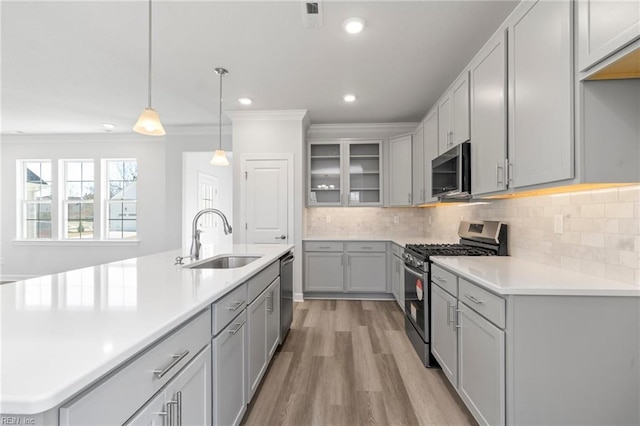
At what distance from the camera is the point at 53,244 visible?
5.88 meters

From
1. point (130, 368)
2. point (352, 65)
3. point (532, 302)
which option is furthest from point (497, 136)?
point (130, 368)

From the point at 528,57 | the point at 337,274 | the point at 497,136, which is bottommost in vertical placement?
the point at 337,274

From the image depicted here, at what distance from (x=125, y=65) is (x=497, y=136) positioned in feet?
11.3

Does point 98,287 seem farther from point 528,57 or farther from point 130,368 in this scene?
point 528,57

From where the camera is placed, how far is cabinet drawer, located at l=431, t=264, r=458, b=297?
2037 mm

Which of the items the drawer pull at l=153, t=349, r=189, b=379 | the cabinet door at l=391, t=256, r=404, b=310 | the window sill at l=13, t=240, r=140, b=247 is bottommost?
the cabinet door at l=391, t=256, r=404, b=310

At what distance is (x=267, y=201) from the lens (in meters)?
4.53

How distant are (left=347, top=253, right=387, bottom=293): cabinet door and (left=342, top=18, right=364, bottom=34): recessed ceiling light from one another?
9.62 feet

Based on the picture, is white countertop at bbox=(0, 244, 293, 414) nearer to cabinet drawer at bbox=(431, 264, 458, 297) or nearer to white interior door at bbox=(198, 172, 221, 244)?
cabinet drawer at bbox=(431, 264, 458, 297)

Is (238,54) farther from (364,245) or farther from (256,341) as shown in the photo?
(364,245)

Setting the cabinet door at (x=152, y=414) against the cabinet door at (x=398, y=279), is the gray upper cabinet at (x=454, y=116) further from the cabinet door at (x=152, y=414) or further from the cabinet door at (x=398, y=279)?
the cabinet door at (x=152, y=414)

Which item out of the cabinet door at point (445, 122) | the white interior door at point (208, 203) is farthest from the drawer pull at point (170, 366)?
the white interior door at point (208, 203)

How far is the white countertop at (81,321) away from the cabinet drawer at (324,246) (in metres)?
2.82

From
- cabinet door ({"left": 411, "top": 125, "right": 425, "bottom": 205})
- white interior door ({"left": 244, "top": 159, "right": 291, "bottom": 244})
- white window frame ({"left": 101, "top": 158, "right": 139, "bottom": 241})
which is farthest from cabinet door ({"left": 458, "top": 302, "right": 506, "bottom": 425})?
white window frame ({"left": 101, "top": 158, "right": 139, "bottom": 241})
